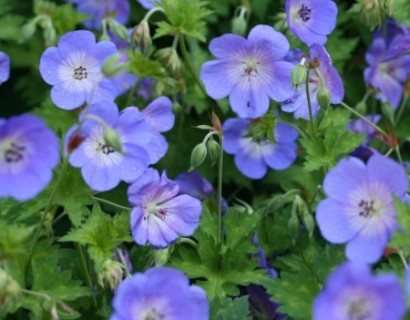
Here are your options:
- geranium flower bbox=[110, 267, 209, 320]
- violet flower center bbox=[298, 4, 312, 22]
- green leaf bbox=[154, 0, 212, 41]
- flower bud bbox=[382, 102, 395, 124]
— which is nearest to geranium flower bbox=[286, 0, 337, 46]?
violet flower center bbox=[298, 4, 312, 22]

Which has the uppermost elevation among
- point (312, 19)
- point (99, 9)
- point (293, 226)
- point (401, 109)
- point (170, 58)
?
point (312, 19)

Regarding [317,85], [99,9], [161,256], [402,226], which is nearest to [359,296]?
[402,226]

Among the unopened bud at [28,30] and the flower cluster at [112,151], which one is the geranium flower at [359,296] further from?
the unopened bud at [28,30]

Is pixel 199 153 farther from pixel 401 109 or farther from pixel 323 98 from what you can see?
pixel 401 109

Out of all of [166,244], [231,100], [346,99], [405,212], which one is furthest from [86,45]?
[346,99]

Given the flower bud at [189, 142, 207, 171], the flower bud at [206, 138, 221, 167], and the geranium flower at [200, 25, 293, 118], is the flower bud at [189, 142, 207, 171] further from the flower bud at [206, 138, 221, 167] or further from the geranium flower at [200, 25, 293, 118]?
the geranium flower at [200, 25, 293, 118]

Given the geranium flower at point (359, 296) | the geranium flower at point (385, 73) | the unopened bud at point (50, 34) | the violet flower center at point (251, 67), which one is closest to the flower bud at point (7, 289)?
the geranium flower at point (359, 296)

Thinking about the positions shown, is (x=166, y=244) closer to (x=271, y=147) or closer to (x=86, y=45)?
(x=86, y=45)
